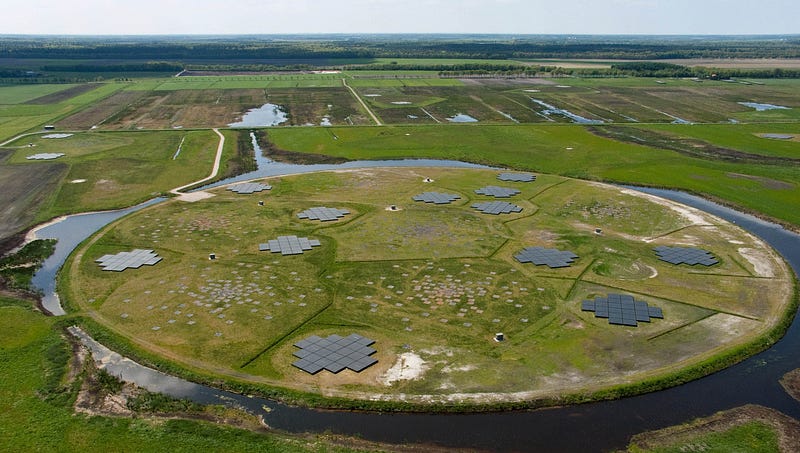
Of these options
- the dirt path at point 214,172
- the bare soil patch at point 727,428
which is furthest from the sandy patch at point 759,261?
the dirt path at point 214,172

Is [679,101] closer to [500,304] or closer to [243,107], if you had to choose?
[243,107]

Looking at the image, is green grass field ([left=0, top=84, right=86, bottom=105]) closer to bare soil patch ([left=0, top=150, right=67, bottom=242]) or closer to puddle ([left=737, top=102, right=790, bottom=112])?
bare soil patch ([left=0, top=150, right=67, bottom=242])

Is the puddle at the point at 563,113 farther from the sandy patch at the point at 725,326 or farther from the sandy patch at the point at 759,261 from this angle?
the sandy patch at the point at 725,326

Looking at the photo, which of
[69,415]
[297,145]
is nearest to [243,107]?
[297,145]

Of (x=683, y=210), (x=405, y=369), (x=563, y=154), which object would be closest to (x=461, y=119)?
(x=563, y=154)

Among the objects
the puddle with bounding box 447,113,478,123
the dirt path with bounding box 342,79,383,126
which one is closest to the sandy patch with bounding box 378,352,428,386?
the dirt path with bounding box 342,79,383,126
